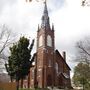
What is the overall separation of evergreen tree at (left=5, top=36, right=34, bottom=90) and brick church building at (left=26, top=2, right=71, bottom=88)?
15.4 meters

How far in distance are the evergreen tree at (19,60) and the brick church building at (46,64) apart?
15426mm

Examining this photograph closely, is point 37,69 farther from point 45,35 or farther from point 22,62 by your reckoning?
point 22,62

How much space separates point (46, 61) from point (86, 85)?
1188 centimetres

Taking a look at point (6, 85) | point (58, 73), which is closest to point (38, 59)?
point (58, 73)

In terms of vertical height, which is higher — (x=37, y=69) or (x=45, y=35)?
(x=45, y=35)

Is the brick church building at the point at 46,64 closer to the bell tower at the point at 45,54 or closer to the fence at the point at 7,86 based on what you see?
the bell tower at the point at 45,54

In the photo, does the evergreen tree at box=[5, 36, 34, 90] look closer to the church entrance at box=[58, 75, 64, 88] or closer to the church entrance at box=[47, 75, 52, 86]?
the church entrance at box=[47, 75, 52, 86]

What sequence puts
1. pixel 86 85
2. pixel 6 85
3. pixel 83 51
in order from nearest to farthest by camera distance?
pixel 6 85 → pixel 83 51 → pixel 86 85

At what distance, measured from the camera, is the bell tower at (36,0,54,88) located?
6500 cm

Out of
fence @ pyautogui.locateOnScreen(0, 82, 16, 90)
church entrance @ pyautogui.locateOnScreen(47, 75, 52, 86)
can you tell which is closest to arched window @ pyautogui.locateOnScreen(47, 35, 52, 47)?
church entrance @ pyautogui.locateOnScreen(47, 75, 52, 86)

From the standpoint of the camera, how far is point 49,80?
216ft

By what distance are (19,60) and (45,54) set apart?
17974 millimetres

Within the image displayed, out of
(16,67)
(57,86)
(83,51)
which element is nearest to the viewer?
(83,51)

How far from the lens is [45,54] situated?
217 ft
